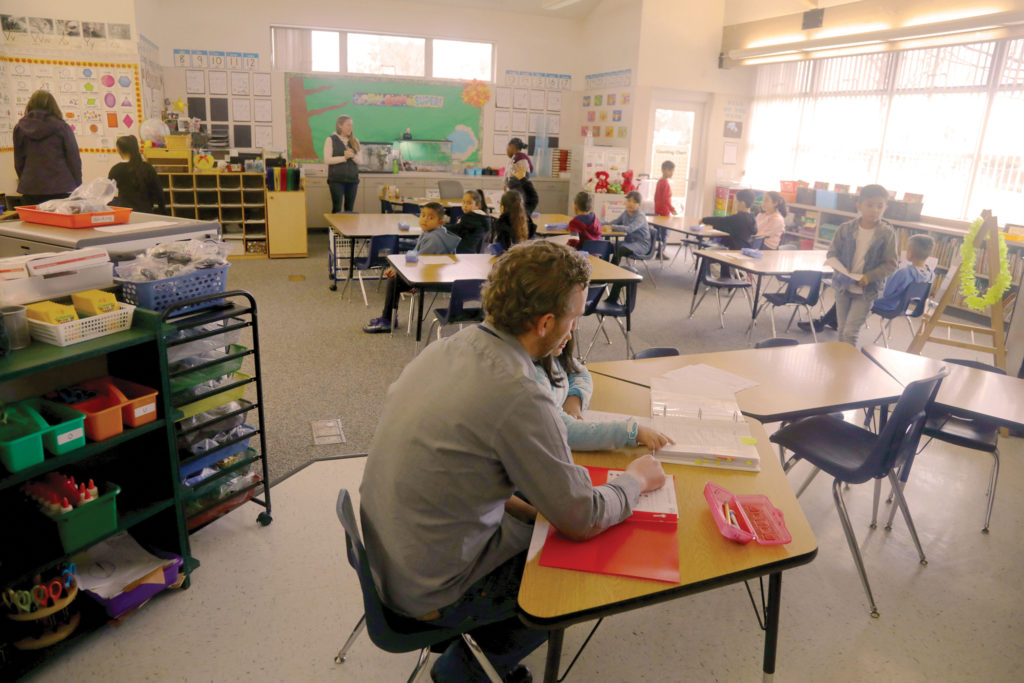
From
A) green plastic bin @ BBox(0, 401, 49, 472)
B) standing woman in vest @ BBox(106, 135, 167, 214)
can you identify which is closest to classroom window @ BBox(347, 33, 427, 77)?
standing woman in vest @ BBox(106, 135, 167, 214)

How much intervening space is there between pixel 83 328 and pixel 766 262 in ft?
17.5

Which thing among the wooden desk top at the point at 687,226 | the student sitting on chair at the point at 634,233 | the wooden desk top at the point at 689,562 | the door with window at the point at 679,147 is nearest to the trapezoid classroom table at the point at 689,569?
the wooden desk top at the point at 689,562

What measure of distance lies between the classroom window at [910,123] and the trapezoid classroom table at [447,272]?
478 centimetres

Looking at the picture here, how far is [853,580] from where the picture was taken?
264 cm

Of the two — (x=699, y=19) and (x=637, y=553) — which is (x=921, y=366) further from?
(x=699, y=19)

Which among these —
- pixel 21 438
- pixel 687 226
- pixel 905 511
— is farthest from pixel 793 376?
pixel 687 226

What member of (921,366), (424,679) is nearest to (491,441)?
(424,679)

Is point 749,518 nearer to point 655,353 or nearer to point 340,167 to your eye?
point 655,353

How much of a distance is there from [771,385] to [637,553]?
4.52 feet

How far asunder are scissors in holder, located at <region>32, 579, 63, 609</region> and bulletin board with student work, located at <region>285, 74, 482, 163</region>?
876cm

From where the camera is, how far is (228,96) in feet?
31.0

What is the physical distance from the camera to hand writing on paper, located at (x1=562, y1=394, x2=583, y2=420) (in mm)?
2162

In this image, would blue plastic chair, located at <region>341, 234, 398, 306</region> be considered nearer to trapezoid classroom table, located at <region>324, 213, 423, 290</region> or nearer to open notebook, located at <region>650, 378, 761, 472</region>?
trapezoid classroom table, located at <region>324, 213, 423, 290</region>

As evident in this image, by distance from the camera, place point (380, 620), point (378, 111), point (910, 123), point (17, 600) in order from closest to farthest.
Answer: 1. point (380, 620)
2. point (17, 600)
3. point (910, 123)
4. point (378, 111)
